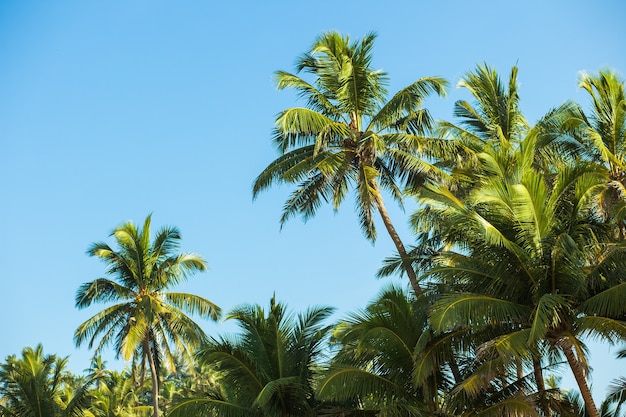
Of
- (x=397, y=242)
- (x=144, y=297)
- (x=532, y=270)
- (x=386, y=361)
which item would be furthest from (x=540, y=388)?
(x=144, y=297)

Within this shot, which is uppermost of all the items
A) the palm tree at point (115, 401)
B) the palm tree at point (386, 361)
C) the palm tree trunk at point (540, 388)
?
the palm tree at point (115, 401)

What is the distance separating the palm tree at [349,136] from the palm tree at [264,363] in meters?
3.28

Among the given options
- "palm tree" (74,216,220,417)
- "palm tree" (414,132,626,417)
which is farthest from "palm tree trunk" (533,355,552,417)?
"palm tree" (74,216,220,417)

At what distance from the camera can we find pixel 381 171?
67.1ft

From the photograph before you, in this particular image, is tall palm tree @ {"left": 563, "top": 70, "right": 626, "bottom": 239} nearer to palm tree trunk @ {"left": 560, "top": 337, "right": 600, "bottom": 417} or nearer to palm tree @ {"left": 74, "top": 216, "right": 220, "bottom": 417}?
palm tree trunk @ {"left": 560, "top": 337, "right": 600, "bottom": 417}

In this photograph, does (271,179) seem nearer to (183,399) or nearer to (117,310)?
(183,399)

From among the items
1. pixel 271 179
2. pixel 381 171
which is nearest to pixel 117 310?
pixel 271 179

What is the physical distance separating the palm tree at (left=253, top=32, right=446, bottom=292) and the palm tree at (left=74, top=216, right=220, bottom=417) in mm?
7623

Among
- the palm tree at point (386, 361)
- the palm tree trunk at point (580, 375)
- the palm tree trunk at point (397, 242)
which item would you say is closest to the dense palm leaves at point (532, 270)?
the palm tree trunk at point (580, 375)

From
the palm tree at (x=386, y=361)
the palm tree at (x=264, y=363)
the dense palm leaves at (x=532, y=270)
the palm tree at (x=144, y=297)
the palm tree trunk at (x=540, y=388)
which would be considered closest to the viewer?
the dense palm leaves at (x=532, y=270)

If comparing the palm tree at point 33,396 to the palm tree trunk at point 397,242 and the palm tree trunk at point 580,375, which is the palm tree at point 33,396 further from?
the palm tree trunk at point 580,375

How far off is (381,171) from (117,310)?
1174cm

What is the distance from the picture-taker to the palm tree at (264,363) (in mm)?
17016

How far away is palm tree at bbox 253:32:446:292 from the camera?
62.6ft
